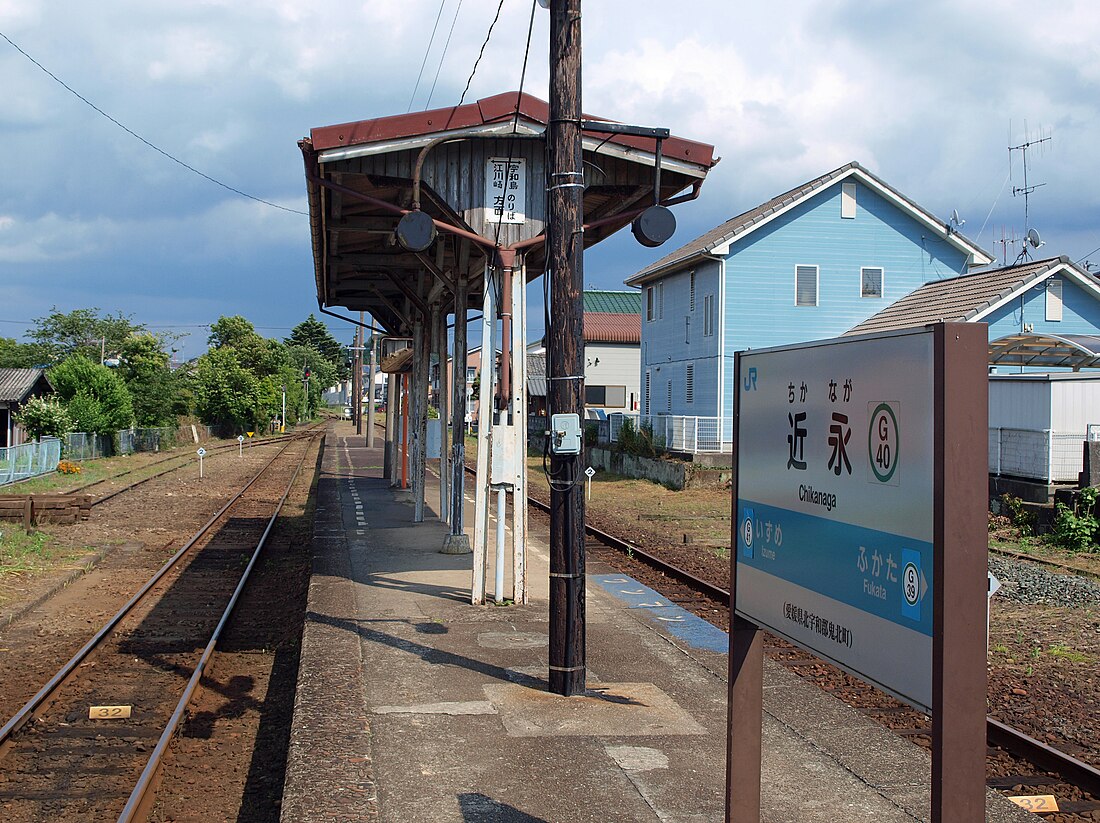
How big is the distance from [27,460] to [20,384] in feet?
40.2

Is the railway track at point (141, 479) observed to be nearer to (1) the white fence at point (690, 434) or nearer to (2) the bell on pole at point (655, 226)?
(1) the white fence at point (690, 434)

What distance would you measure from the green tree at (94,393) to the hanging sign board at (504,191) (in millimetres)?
31766

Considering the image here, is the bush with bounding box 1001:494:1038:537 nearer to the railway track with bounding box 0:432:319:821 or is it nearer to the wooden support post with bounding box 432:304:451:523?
the wooden support post with bounding box 432:304:451:523

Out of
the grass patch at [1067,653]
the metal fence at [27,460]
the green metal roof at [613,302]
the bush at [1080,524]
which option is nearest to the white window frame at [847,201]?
the bush at [1080,524]

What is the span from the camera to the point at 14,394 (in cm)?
3712

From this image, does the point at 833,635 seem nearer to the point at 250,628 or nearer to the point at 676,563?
the point at 250,628

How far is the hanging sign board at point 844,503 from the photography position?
9.91 feet

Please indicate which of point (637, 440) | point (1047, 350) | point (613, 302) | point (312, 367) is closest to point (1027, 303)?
point (1047, 350)

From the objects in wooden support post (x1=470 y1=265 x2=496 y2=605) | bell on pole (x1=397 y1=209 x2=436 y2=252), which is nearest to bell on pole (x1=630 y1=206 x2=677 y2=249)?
bell on pole (x1=397 y1=209 x2=436 y2=252)

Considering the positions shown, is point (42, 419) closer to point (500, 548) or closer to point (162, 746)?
point (500, 548)

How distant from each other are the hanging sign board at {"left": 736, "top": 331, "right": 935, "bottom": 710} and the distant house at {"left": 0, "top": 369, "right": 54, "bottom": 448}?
122ft

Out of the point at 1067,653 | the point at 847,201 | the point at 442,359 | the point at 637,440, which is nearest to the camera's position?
the point at 1067,653

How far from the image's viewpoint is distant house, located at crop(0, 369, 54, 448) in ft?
122

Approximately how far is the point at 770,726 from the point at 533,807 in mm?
2015
